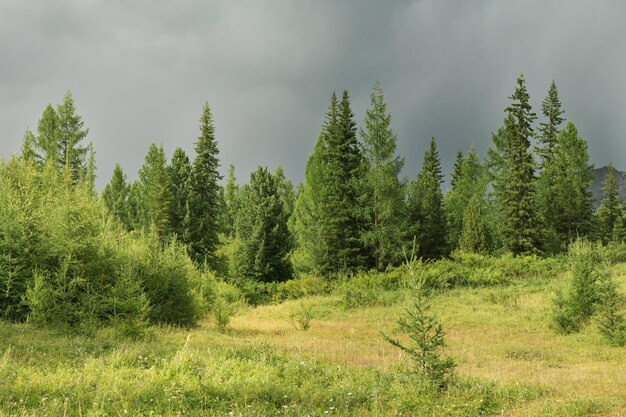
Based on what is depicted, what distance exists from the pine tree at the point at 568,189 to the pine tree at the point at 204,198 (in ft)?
120

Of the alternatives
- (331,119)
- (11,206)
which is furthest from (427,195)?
(11,206)

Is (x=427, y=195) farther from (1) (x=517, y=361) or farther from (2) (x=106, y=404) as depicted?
(2) (x=106, y=404)

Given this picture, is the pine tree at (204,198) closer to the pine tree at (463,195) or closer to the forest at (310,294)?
the forest at (310,294)

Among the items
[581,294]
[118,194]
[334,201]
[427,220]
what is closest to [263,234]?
[334,201]

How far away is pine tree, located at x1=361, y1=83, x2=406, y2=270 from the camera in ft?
121

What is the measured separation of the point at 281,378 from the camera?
9406mm

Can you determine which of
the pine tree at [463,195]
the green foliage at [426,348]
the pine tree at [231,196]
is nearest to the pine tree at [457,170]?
the pine tree at [463,195]

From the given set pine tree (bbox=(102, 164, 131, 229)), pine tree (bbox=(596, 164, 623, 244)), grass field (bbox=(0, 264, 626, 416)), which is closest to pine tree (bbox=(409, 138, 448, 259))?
grass field (bbox=(0, 264, 626, 416))

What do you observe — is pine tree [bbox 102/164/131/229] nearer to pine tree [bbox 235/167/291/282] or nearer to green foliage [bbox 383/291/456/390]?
pine tree [bbox 235/167/291/282]

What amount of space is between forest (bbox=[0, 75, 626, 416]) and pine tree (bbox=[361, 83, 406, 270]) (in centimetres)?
16

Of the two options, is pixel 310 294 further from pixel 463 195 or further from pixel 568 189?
pixel 568 189

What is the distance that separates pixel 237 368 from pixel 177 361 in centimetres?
129

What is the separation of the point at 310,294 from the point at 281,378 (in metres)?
25.0

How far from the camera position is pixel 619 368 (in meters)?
12.6
